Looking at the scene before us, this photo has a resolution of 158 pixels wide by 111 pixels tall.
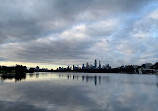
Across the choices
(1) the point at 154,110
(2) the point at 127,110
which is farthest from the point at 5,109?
(1) the point at 154,110

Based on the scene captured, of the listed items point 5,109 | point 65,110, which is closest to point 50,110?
point 65,110

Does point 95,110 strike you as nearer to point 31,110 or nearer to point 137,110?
point 137,110

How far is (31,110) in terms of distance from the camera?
95.5 feet

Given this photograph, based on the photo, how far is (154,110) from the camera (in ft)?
102

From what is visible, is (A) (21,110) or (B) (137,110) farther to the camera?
(B) (137,110)

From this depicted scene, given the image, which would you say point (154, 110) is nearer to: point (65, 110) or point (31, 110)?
point (65, 110)

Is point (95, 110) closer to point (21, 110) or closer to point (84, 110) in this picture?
point (84, 110)

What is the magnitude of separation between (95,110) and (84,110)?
83.6 inches

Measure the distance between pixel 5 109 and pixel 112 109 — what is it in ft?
67.3

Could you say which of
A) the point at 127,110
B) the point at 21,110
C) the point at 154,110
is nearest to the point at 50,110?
the point at 21,110

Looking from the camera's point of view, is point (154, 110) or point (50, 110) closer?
point (50, 110)

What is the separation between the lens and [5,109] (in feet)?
96.3

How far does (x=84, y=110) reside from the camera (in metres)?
29.9

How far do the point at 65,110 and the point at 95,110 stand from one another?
5.72m
